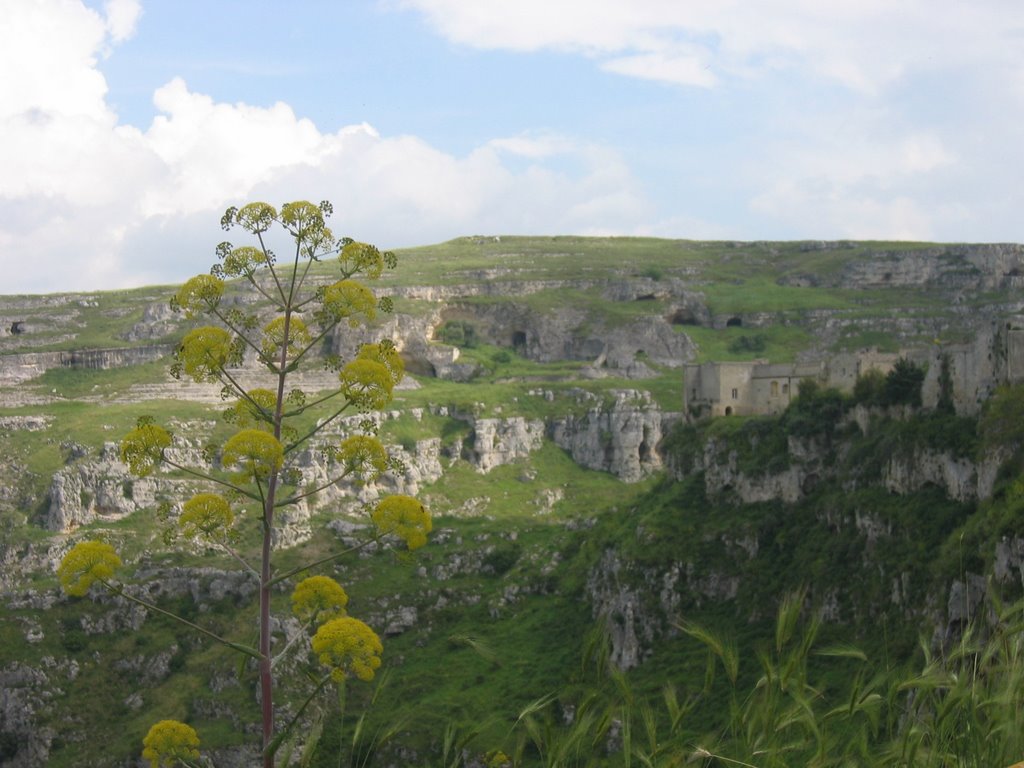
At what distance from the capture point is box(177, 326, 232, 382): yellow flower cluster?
15617 millimetres

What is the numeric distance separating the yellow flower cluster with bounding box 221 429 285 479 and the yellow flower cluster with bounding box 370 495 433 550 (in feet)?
4.22

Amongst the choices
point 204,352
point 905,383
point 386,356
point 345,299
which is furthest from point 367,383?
point 905,383

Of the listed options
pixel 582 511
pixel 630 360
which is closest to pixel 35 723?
pixel 582 511

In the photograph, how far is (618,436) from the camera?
11756 centimetres

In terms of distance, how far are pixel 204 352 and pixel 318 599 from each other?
2.98 metres

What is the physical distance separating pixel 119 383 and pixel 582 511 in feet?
146

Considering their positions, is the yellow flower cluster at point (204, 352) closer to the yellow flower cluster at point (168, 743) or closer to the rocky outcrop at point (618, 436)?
the yellow flower cluster at point (168, 743)

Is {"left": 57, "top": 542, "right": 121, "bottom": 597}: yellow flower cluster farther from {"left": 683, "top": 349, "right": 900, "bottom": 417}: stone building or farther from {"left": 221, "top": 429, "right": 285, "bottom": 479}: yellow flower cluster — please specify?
{"left": 683, "top": 349, "right": 900, "bottom": 417}: stone building

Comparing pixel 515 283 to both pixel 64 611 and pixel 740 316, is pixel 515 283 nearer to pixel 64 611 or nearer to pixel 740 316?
pixel 740 316

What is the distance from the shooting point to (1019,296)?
470ft

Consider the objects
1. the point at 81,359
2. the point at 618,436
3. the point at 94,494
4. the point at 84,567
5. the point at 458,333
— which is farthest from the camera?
the point at 458,333

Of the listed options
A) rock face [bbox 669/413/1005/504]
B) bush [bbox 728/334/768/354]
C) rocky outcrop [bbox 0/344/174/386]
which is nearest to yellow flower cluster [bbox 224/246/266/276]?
rock face [bbox 669/413/1005/504]

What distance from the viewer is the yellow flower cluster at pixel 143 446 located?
49.7 ft

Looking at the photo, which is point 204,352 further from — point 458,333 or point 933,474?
point 458,333
